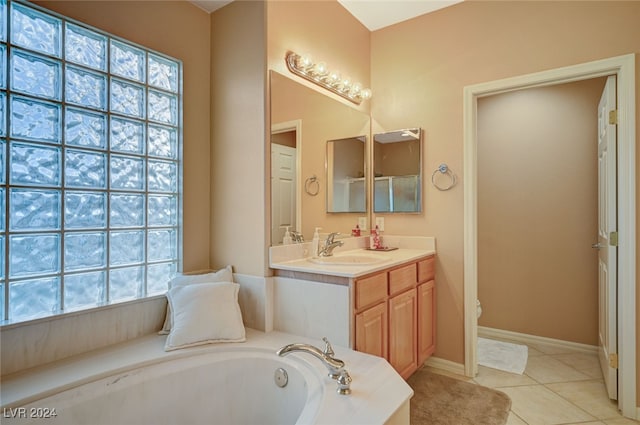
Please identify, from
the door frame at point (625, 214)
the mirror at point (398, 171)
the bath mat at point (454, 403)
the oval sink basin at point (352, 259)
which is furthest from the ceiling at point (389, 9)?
the bath mat at point (454, 403)

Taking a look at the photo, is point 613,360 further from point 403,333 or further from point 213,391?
point 213,391

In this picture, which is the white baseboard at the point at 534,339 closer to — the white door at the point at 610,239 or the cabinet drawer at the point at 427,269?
the white door at the point at 610,239

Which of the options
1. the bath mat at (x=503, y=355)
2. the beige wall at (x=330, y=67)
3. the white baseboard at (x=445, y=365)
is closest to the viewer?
the beige wall at (x=330, y=67)

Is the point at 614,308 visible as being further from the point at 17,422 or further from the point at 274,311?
the point at 17,422

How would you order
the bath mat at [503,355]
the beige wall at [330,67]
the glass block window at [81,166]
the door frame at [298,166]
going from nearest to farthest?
the glass block window at [81,166] → the beige wall at [330,67] → the door frame at [298,166] → the bath mat at [503,355]

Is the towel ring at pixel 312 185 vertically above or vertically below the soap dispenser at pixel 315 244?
above

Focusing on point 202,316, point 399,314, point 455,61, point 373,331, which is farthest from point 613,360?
point 202,316

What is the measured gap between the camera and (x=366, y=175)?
3090 mm

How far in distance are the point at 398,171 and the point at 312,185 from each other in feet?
2.75

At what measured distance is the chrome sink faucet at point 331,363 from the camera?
1.40 m

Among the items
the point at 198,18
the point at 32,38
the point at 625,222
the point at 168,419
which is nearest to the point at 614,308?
the point at 625,222

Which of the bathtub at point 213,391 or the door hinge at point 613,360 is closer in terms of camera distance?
the bathtub at point 213,391

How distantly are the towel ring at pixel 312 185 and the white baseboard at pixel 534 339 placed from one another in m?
2.29

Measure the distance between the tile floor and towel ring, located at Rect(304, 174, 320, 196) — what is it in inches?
64.5
